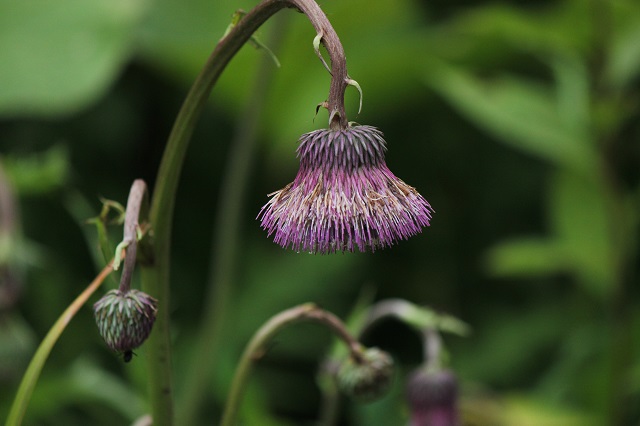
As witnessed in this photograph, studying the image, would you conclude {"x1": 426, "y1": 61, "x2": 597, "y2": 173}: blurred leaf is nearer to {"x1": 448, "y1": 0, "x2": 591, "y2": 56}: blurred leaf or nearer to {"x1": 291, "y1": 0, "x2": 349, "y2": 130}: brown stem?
{"x1": 448, "y1": 0, "x2": 591, "y2": 56}: blurred leaf

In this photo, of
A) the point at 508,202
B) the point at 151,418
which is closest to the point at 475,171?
the point at 508,202

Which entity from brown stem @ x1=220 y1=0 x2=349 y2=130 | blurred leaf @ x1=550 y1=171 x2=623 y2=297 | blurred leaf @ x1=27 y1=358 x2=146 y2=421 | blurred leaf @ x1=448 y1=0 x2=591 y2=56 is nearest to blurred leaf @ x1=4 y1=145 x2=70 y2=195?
blurred leaf @ x1=27 y1=358 x2=146 y2=421

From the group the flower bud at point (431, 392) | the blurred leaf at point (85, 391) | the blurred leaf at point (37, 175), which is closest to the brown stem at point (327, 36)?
the flower bud at point (431, 392)

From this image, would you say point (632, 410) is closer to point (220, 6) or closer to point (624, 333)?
point (624, 333)

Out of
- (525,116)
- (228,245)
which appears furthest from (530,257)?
(228,245)

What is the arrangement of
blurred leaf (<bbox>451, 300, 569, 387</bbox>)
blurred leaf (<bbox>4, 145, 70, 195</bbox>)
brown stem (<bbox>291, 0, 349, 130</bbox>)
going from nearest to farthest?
1. brown stem (<bbox>291, 0, 349, 130</bbox>)
2. blurred leaf (<bbox>4, 145, 70, 195</bbox>)
3. blurred leaf (<bbox>451, 300, 569, 387</bbox>)

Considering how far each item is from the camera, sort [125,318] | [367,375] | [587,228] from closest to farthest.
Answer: [125,318] → [367,375] → [587,228]

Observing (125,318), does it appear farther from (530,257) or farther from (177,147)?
(530,257)

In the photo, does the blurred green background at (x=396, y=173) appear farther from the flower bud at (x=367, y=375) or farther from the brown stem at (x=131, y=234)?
the brown stem at (x=131, y=234)
